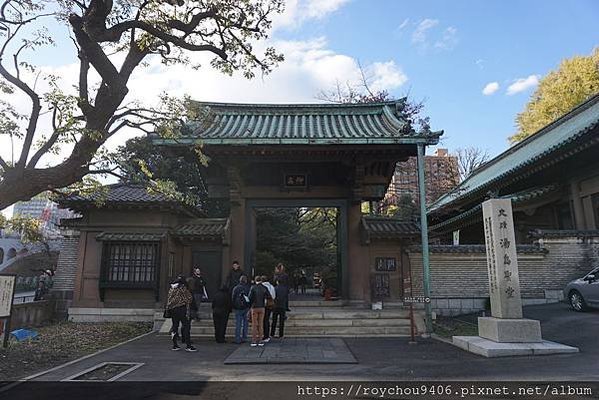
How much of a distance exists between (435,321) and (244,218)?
7.20m

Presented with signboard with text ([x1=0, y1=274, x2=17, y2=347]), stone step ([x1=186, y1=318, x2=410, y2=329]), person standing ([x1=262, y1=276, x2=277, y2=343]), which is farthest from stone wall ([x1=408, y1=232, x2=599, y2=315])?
signboard with text ([x1=0, y1=274, x2=17, y2=347])

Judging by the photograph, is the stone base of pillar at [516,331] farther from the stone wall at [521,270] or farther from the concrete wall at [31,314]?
the concrete wall at [31,314]

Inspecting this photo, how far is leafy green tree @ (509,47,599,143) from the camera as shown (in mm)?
28297

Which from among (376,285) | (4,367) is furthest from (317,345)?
(4,367)

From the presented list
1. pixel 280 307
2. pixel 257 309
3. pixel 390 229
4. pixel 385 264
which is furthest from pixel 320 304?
pixel 257 309

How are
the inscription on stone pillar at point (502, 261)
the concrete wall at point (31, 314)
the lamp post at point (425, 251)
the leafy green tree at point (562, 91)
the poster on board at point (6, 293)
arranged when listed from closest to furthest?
the inscription on stone pillar at point (502, 261), the poster on board at point (6, 293), the lamp post at point (425, 251), the concrete wall at point (31, 314), the leafy green tree at point (562, 91)

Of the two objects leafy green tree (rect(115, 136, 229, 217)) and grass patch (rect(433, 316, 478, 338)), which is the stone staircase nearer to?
grass patch (rect(433, 316, 478, 338))

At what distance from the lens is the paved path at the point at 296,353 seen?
7.66 metres

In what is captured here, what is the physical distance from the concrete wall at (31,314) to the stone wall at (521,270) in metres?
12.9

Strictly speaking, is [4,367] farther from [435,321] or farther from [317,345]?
[435,321]

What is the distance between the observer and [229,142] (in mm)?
11664

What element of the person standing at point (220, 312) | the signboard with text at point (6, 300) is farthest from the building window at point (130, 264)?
the person standing at point (220, 312)

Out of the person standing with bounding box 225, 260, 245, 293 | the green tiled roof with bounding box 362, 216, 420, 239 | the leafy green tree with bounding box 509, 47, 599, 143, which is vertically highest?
the leafy green tree with bounding box 509, 47, 599, 143

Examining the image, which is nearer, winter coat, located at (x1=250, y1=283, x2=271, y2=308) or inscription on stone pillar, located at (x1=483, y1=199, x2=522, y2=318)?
inscription on stone pillar, located at (x1=483, y1=199, x2=522, y2=318)
